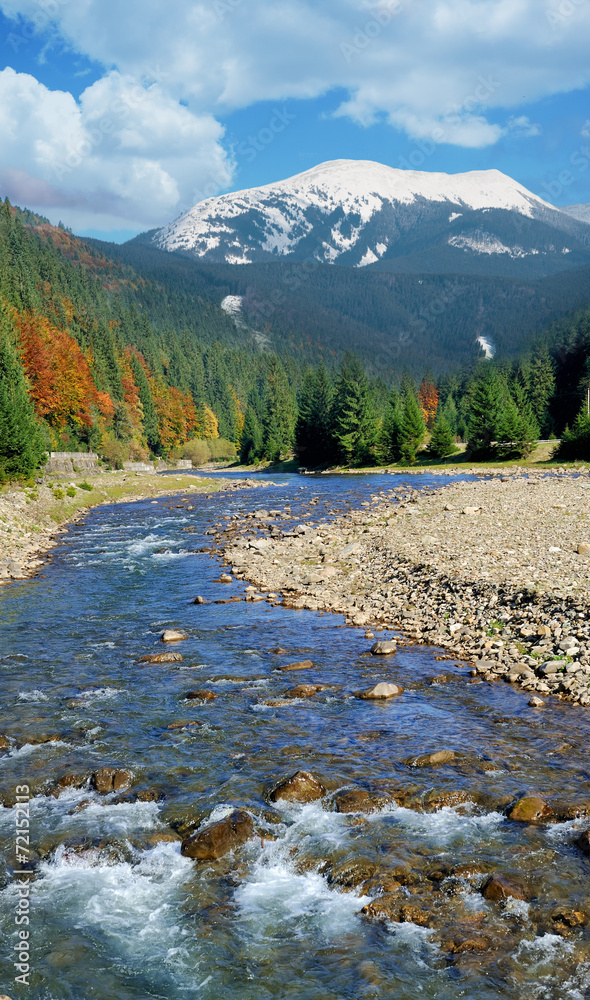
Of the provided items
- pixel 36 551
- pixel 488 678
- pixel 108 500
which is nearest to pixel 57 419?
pixel 108 500

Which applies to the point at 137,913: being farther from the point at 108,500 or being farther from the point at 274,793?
the point at 108,500

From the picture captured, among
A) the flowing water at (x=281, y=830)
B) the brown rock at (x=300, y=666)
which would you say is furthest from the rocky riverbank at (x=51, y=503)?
the brown rock at (x=300, y=666)

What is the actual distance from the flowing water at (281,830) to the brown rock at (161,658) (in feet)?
0.77

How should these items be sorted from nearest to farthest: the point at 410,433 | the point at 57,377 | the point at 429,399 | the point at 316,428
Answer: the point at 57,377 < the point at 410,433 < the point at 316,428 < the point at 429,399

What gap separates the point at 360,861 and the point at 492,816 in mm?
2483

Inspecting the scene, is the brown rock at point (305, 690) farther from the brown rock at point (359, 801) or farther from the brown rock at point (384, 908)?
the brown rock at point (384, 908)

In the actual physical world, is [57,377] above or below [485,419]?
above

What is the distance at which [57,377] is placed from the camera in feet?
301

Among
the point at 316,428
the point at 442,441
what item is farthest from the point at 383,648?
the point at 316,428

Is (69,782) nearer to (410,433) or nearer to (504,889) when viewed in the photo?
(504,889)

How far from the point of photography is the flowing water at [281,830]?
6879 mm

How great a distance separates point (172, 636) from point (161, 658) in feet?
5.80

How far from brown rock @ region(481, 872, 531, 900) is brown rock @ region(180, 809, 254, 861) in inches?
144

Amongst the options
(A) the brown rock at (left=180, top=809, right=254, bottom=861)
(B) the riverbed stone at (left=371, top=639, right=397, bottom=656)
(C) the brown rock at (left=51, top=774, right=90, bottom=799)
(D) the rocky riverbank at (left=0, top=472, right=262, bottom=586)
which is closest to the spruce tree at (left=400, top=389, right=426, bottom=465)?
(D) the rocky riverbank at (left=0, top=472, right=262, bottom=586)
